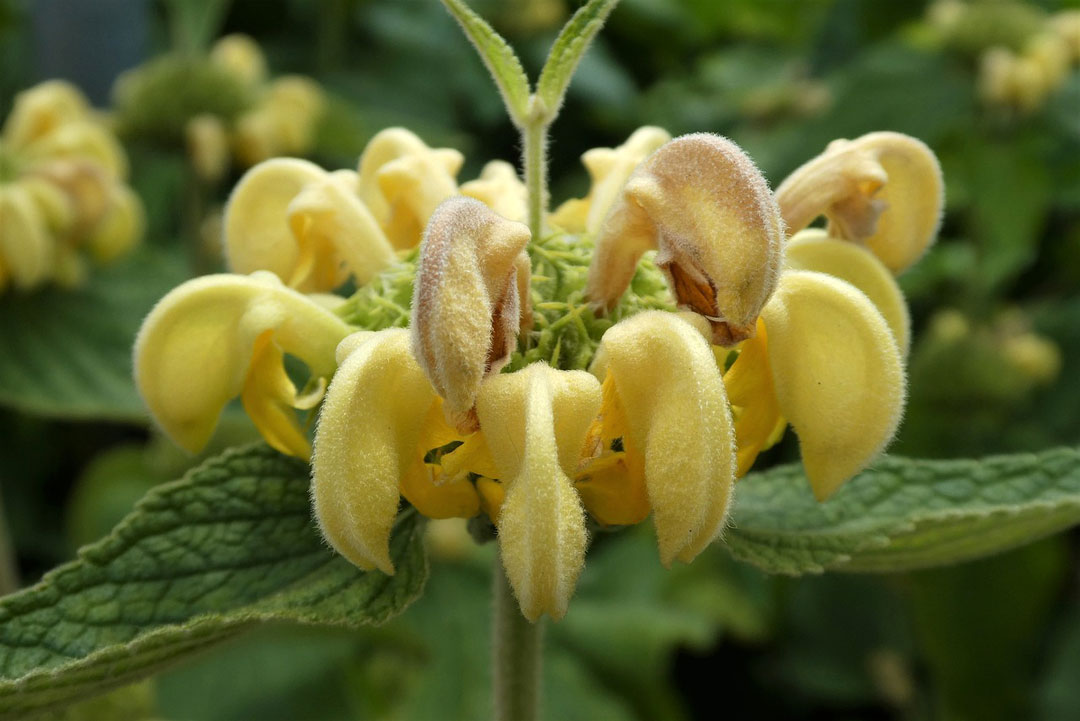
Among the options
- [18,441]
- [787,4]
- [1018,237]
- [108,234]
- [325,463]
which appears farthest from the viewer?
[787,4]

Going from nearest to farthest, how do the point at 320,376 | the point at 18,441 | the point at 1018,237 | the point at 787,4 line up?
the point at 320,376
the point at 1018,237
the point at 18,441
the point at 787,4

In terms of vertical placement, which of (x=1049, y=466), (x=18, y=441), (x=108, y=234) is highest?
(x=1049, y=466)

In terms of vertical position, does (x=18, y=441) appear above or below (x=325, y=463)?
below

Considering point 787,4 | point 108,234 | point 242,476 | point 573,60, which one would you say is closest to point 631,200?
point 573,60

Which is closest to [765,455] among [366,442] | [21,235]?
[21,235]

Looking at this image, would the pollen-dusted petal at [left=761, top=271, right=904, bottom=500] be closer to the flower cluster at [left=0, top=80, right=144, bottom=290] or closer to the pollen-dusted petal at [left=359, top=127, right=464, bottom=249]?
the pollen-dusted petal at [left=359, top=127, right=464, bottom=249]

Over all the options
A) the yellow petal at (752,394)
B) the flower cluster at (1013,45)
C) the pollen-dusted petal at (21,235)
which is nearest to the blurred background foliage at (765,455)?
the flower cluster at (1013,45)

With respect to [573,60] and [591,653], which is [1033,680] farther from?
[573,60]
